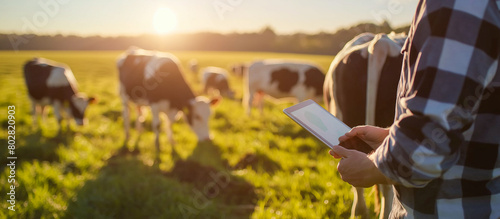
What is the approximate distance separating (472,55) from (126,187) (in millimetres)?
3927

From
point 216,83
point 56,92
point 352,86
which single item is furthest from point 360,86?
point 216,83

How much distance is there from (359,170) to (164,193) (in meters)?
3.08

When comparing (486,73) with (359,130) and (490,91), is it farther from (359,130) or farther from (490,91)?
(359,130)

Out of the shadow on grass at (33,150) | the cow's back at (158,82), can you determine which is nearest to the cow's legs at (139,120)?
the cow's back at (158,82)

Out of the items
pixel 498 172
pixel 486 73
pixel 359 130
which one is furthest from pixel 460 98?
pixel 359 130

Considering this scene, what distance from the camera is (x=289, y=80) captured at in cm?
938

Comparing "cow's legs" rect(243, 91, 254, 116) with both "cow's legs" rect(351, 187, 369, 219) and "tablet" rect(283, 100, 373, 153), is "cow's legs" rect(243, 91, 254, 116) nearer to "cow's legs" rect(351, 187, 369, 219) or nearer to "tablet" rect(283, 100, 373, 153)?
"cow's legs" rect(351, 187, 369, 219)

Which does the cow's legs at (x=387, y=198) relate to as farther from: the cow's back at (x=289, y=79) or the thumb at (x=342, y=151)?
the cow's back at (x=289, y=79)

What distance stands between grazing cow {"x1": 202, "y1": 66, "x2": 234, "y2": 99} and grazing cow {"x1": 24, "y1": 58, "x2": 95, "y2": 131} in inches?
271

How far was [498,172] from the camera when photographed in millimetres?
1063

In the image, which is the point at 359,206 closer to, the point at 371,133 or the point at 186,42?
the point at 371,133

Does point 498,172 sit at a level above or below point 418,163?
below

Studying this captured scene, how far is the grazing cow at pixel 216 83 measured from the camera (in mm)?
13927

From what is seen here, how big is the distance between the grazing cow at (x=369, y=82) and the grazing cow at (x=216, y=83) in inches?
438
